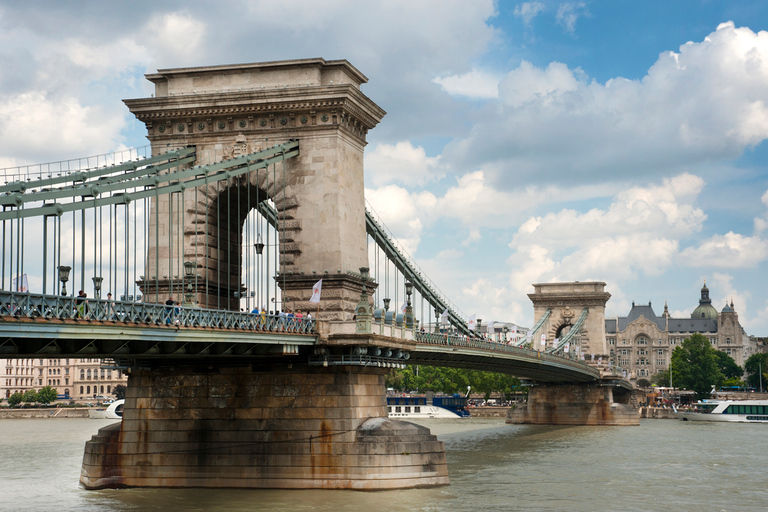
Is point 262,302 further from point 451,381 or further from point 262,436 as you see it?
point 451,381

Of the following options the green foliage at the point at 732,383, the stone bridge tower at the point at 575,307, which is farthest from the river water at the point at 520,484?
the green foliage at the point at 732,383

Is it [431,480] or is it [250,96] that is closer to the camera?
[431,480]

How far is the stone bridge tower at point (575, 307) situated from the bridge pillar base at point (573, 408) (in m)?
15.7

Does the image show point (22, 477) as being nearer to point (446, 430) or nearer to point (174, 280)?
point (174, 280)

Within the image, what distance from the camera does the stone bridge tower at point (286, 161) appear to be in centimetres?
3872

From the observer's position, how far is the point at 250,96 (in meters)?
39.2

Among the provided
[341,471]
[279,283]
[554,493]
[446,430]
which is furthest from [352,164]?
[446,430]

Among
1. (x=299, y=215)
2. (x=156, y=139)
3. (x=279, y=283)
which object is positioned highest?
(x=156, y=139)

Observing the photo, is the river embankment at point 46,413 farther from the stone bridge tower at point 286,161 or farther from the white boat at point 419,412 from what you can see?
the stone bridge tower at point 286,161

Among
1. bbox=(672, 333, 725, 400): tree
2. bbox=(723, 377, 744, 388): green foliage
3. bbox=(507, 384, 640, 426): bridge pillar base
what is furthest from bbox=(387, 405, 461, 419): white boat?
bbox=(723, 377, 744, 388): green foliage

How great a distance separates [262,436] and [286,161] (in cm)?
1145

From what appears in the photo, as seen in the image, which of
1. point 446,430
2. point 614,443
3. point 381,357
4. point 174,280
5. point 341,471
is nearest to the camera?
point 341,471

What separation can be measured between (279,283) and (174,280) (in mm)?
4541

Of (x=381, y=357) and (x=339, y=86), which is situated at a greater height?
(x=339, y=86)
